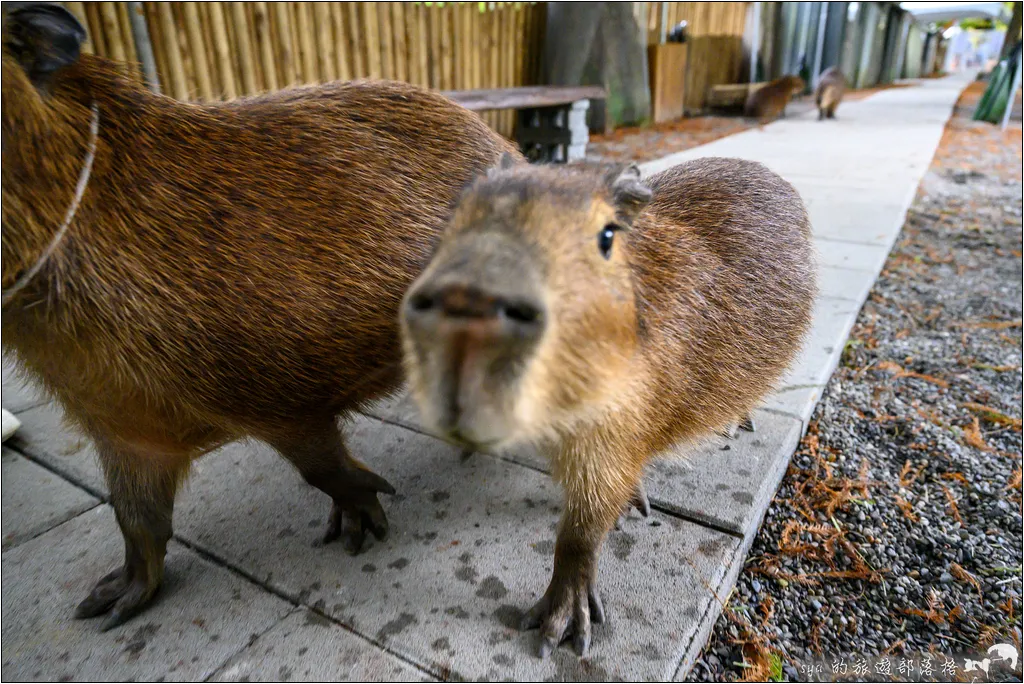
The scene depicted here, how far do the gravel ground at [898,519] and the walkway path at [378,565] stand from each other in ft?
0.42

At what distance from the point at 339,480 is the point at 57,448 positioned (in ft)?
4.08

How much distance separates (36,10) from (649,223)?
1186mm

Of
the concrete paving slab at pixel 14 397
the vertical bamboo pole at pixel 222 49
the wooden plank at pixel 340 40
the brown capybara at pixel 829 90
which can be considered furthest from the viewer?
the brown capybara at pixel 829 90

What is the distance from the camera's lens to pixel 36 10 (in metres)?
1.13

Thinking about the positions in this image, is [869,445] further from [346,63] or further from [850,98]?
[850,98]

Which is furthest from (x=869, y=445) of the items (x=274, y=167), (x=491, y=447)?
(x=274, y=167)

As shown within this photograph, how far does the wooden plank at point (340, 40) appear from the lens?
19.0ft

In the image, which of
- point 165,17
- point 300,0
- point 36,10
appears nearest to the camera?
point 36,10

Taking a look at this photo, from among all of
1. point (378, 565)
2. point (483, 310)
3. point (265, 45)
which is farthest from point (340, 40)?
point (483, 310)

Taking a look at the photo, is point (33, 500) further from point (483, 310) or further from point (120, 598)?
point (483, 310)

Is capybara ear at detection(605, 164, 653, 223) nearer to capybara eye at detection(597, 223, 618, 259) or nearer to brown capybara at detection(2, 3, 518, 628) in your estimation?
capybara eye at detection(597, 223, 618, 259)

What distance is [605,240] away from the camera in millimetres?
1164

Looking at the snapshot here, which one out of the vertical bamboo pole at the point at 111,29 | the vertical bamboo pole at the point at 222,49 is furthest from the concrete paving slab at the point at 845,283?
the vertical bamboo pole at the point at 111,29

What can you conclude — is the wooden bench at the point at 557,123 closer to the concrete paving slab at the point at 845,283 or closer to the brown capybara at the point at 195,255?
the concrete paving slab at the point at 845,283
